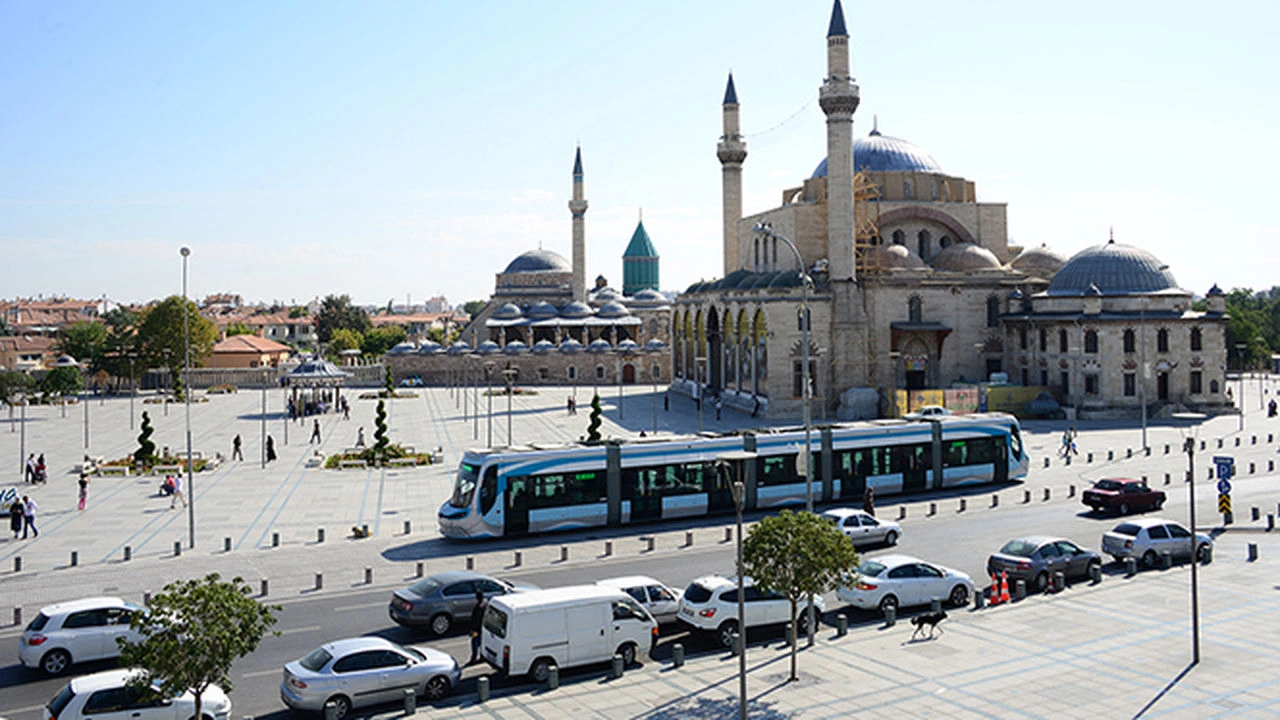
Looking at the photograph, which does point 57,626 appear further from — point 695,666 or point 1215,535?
point 1215,535

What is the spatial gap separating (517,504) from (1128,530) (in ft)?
46.2

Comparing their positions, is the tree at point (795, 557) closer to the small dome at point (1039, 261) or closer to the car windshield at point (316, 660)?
the car windshield at point (316, 660)

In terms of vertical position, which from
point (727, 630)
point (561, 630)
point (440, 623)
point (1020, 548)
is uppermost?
point (1020, 548)

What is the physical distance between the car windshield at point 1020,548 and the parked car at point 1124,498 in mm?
8265

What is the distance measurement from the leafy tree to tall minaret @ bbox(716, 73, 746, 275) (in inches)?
2544

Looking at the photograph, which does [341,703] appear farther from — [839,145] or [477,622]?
[839,145]

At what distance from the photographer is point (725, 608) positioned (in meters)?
18.1

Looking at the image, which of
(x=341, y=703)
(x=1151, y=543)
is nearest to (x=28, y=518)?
(x=341, y=703)

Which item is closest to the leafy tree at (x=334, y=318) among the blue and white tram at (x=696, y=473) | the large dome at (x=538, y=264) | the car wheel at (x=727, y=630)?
the large dome at (x=538, y=264)

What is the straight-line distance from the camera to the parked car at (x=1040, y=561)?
21.2 m

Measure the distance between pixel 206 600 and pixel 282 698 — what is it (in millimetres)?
2904

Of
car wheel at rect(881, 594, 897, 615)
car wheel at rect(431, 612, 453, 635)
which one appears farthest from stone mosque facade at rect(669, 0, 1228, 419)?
car wheel at rect(431, 612, 453, 635)

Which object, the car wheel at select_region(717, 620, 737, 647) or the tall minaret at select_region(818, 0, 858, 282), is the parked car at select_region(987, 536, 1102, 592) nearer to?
the car wheel at select_region(717, 620, 737, 647)

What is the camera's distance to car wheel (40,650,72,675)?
16.6 metres
